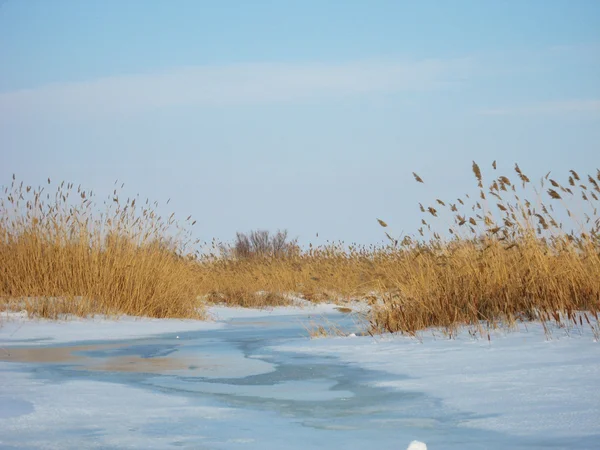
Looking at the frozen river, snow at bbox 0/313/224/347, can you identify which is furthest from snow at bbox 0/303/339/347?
the frozen river

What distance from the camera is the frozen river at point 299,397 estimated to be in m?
2.87

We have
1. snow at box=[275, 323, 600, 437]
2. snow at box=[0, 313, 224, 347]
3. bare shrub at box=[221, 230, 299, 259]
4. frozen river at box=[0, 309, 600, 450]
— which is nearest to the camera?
frozen river at box=[0, 309, 600, 450]

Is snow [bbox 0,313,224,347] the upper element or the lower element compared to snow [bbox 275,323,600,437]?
upper

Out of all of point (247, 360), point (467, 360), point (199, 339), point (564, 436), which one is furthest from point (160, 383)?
point (199, 339)

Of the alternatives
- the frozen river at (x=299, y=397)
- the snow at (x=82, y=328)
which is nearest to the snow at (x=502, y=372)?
the frozen river at (x=299, y=397)

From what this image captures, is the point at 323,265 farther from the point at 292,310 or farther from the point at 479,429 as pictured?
the point at 479,429

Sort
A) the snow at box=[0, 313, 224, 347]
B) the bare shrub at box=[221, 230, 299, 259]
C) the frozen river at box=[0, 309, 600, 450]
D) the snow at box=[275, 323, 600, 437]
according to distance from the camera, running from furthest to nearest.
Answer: the bare shrub at box=[221, 230, 299, 259]
the snow at box=[0, 313, 224, 347]
the snow at box=[275, 323, 600, 437]
the frozen river at box=[0, 309, 600, 450]

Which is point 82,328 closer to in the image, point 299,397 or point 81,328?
point 81,328

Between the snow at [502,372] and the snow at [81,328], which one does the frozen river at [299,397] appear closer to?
the snow at [502,372]

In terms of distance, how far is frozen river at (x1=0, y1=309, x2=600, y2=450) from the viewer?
287 centimetres

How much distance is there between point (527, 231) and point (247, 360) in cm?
272

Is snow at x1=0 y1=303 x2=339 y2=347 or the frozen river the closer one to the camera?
the frozen river

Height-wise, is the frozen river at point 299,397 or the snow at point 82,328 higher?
the snow at point 82,328

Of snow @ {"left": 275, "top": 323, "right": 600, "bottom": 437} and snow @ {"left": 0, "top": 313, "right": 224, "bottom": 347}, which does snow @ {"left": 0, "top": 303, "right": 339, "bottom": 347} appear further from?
snow @ {"left": 275, "top": 323, "right": 600, "bottom": 437}
